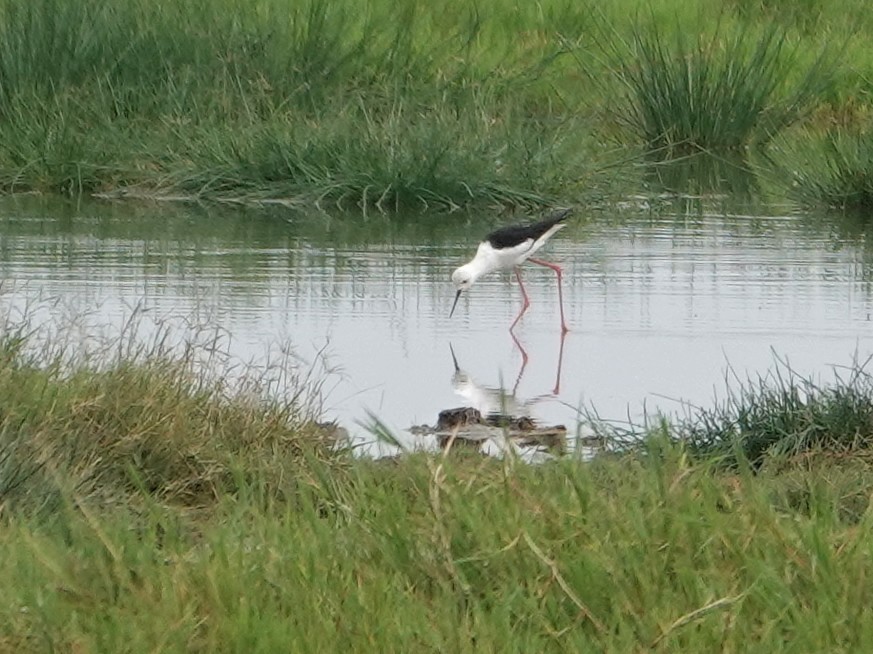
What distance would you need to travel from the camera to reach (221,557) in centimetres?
462

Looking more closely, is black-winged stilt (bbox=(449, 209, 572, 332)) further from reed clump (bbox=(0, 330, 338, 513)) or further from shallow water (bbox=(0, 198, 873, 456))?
reed clump (bbox=(0, 330, 338, 513))

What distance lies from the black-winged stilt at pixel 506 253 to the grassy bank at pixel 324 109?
282 centimetres

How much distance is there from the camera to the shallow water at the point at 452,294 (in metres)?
8.38

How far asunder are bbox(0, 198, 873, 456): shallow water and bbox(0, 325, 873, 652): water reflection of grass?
2.02m

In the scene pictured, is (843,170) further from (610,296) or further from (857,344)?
(857,344)

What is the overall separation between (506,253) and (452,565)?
617 cm

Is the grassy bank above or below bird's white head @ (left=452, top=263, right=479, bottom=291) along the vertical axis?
above

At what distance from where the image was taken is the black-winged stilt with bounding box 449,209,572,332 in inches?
410

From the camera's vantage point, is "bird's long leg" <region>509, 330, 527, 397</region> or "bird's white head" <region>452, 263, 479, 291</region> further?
"bird's white head" <region>452, 263, 479, 291</region>

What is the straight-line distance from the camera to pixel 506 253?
35.3ft

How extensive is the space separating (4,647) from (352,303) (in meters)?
5.86

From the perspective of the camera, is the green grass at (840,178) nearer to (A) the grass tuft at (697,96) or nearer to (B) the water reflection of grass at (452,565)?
(A) the grass tuft at (697,96)

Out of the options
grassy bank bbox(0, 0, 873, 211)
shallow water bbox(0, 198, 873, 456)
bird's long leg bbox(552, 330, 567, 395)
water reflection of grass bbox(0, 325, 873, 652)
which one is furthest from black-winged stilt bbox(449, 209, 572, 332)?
water reflection of grass bbox(0, 325, 873, 652)

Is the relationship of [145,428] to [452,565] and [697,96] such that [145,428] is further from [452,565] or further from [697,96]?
[697,96]
